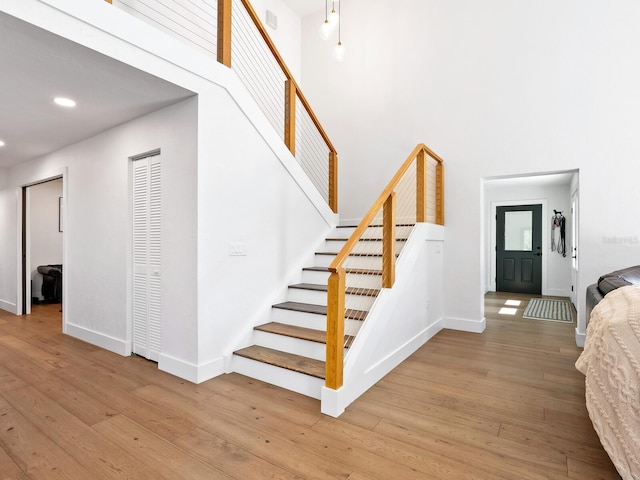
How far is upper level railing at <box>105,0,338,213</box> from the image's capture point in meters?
4.07

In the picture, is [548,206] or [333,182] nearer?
[333,182]

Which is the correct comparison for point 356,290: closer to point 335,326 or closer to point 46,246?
point 335,326

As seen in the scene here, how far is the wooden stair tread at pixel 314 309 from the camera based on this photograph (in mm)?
3182

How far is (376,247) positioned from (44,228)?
6382 mm

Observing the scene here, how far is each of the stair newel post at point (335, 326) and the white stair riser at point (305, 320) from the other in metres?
0.62

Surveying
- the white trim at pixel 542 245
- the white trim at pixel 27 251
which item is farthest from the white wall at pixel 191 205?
the white trim at pixel 542 245

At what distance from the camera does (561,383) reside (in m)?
2.90

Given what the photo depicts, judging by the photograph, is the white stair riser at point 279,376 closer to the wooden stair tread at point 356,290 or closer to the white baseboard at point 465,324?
the wooden stair tread at point 356,290

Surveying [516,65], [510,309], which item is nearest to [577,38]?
[516,65]

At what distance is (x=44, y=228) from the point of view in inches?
263

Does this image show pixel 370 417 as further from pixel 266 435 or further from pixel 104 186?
pixel 104 186

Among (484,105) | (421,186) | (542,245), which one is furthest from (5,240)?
(542,245)

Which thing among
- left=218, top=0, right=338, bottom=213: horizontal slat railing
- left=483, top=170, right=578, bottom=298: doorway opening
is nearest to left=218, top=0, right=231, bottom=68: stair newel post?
left=218, top=0, right=338, bottom=213: horizontal slat railing

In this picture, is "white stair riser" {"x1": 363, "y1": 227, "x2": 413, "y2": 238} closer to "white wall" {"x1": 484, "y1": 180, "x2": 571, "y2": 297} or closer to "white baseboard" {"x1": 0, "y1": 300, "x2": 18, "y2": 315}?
"white wall" {"x1": 484, "y1": 180, "x2": 571, "y2": 297}
